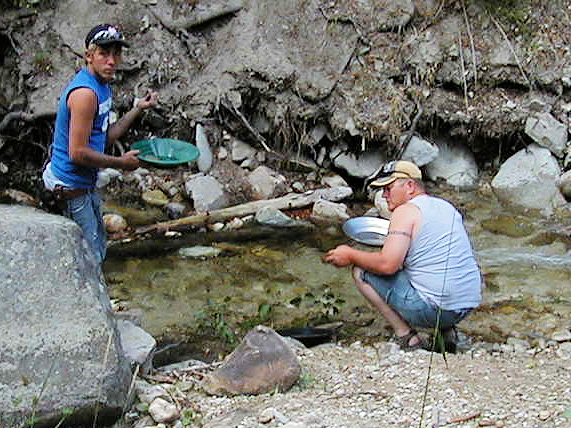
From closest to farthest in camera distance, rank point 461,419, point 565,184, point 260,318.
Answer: point 461,419, point 260,318, point 565,184

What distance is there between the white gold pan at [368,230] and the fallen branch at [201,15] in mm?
3574

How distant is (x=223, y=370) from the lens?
407 cm

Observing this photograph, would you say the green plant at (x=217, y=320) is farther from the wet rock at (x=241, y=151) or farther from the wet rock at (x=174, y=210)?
the wet rock at (x=241, y=151)

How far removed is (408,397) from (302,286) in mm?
2460

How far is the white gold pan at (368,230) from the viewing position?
6.32m

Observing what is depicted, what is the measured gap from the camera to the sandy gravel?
362 cm

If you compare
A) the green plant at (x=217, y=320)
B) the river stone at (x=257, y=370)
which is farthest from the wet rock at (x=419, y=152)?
the river stone at (x=257, y=370)

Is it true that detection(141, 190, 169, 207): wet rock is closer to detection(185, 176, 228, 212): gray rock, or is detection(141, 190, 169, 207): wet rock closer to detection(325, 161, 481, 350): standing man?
detection(185, 176, 228, 212): gray rock

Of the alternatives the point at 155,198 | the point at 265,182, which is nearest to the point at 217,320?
the point at 155,198

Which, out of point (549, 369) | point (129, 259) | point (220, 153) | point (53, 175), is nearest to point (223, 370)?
point (53, 175)

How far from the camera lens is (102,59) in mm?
4328

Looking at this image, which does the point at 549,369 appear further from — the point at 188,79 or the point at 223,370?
the point at 188,79

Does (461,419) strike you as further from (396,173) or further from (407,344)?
(396,173)

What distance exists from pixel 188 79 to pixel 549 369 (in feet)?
17.9
